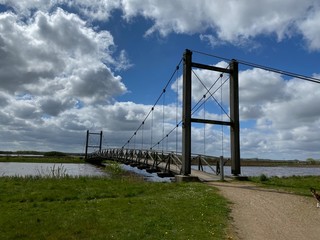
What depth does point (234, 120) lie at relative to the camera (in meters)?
19.4

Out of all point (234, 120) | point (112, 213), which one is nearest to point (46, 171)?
point (234, 120)

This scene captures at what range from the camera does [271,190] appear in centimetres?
1405

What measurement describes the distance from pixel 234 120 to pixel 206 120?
178 centimetres

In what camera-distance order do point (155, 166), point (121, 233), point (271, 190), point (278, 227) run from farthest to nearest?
point (155, 166)
point (271, 190)
point (278, 227)
point (121, 233)

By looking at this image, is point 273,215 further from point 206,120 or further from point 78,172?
point 78,172

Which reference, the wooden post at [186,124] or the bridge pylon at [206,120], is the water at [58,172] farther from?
the bridge pylon at [206,120]

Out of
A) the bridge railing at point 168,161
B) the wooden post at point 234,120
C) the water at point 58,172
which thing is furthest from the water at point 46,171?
the wooden post at point 234,120

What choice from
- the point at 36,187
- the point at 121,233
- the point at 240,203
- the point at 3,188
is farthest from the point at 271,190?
the point at 3,188

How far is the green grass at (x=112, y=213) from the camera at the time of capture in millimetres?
7965

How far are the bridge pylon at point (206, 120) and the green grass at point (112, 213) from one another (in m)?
3.68

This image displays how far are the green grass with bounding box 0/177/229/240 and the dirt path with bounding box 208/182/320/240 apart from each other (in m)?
0.49

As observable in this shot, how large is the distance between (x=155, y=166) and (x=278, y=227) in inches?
666

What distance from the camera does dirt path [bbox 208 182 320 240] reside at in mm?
8156

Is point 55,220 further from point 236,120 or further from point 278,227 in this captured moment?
point 236,120
